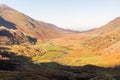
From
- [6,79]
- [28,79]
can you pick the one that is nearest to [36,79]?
[28,79]

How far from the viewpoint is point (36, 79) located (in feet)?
655

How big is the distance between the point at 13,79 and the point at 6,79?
16.5 ft

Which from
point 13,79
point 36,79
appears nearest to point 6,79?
point 13,79

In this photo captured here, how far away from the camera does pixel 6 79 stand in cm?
18775

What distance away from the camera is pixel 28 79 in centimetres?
19375

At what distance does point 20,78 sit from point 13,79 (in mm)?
9224

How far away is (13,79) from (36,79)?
19.1 metres

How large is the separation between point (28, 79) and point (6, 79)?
645 inches

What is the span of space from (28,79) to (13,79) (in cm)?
1139

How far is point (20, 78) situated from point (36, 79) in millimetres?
12232

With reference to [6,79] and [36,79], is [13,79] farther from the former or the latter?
[36,79]

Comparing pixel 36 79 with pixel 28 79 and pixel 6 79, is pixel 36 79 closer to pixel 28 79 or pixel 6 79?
pixel 28 79
